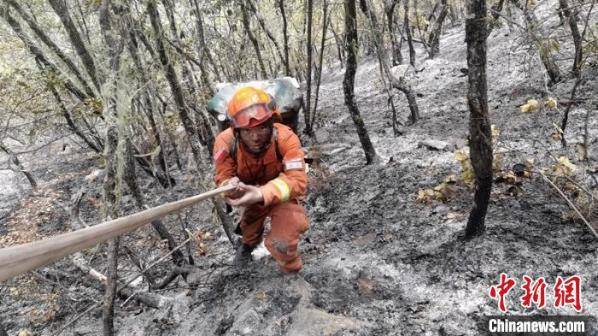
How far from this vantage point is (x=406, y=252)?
399 centimetres

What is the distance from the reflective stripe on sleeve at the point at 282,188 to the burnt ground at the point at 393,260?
88 centimetres

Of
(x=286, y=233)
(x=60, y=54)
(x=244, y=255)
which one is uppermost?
(x=60, y=54)

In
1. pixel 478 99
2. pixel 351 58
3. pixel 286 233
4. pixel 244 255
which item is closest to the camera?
pixel 478 99

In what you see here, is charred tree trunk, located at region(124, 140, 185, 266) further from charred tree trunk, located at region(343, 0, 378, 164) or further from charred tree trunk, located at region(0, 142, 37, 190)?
charred tree trunk, located at region(0, 142, 37, 190)

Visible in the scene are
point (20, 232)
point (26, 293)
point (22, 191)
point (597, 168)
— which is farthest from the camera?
point (22, 191)

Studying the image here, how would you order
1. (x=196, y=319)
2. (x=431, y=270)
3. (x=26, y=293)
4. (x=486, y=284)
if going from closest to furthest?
(x=486, y=284)
(x=431, y=270)
(x=196, y=319)
(x=26, y=293)

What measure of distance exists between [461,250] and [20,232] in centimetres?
941

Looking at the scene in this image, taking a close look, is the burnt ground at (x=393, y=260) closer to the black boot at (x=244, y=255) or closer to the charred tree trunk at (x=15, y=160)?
the black boot at (x=244, y=255)

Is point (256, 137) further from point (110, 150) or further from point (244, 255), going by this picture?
point (244, 255)

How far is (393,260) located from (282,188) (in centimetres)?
133

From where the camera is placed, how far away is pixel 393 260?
155 inches

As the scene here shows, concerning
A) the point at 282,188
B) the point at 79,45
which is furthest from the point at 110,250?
the point at 79,45

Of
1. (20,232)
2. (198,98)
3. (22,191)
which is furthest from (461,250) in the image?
(22,191)

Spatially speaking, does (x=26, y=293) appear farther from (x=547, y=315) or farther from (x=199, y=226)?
(x=547, y=315)
